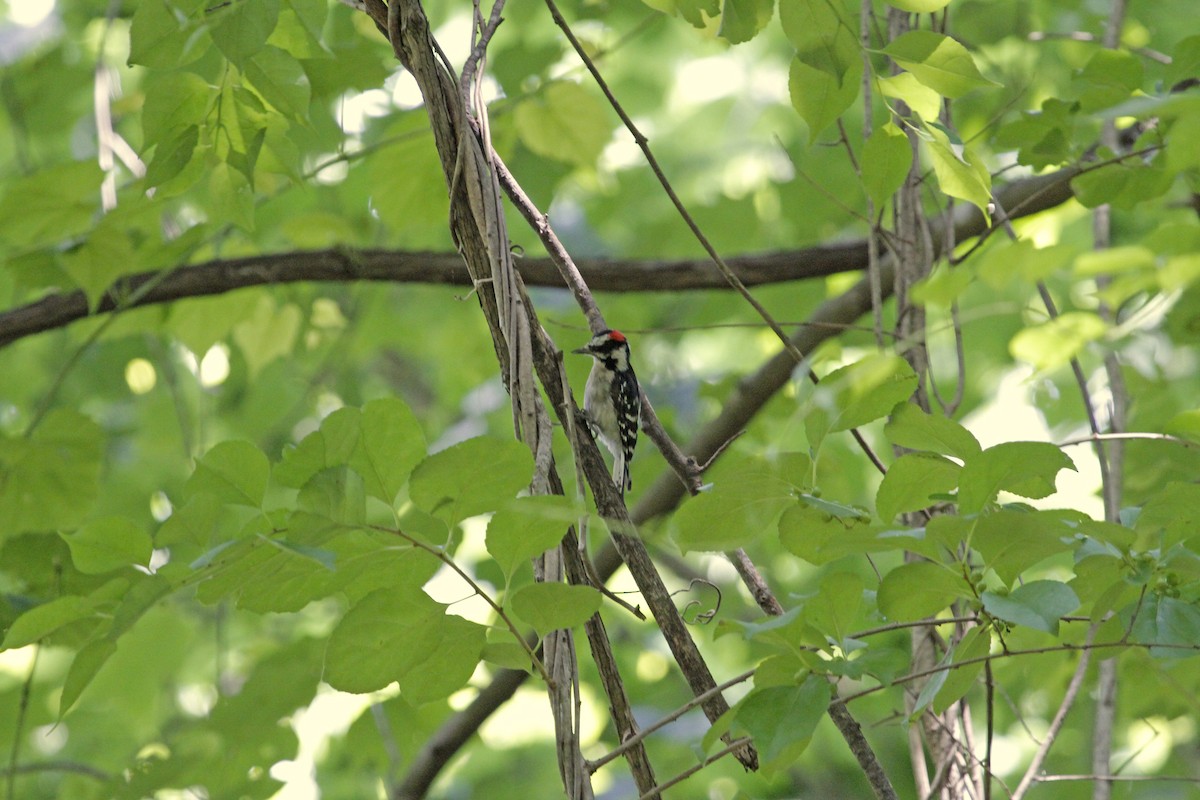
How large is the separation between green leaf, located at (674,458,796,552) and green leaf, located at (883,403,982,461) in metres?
0.17

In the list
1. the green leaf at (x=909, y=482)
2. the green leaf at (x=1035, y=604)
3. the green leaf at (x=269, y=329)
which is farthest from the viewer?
the green leaf at (x=269, y=329)

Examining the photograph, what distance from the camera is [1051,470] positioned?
1139mm

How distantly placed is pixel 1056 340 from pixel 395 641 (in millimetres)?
785

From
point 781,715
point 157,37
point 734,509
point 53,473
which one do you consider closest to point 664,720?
point 781,715

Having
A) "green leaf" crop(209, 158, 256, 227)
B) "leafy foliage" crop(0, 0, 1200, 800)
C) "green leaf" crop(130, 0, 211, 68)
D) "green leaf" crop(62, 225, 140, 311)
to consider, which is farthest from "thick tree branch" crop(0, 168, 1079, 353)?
"green leaf" crop(130, 0, 211, 68)

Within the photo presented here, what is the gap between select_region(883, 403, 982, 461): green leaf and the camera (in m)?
1.22

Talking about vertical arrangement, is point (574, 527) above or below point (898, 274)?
below

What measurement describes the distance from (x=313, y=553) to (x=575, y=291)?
823mm

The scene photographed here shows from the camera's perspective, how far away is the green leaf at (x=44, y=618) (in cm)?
128

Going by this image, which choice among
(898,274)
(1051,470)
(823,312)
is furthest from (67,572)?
(823,312)

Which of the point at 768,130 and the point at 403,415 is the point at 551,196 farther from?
the point at 768,130

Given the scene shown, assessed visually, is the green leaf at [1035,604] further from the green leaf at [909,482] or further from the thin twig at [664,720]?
the thin twig at [664,720]

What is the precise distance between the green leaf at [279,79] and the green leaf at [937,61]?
0.95 metres

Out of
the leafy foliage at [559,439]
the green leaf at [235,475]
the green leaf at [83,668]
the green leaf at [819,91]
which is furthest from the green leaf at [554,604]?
the green leaf at [819,91]
